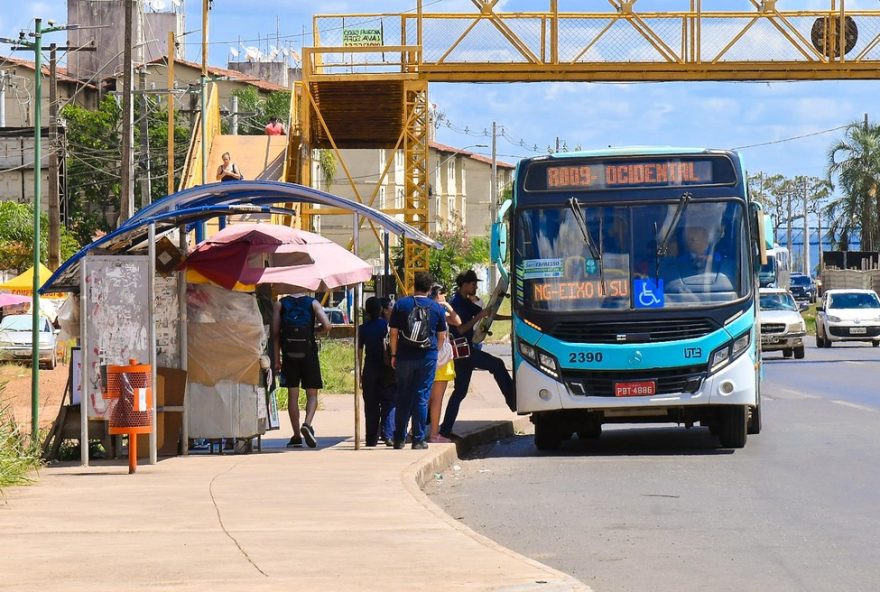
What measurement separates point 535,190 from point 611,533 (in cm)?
671

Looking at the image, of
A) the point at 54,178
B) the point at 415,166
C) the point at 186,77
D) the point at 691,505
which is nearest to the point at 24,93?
the point at 186,77

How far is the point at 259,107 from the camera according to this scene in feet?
291

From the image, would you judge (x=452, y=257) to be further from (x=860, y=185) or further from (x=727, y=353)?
(x=727, y=353)

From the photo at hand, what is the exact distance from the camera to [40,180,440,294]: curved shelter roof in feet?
48.0

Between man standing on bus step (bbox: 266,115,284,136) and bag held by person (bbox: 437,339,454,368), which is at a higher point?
man standing on bus step (bbox: 266,115,284,136)

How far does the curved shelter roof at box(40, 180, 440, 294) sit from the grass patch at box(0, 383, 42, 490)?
54.2 inches

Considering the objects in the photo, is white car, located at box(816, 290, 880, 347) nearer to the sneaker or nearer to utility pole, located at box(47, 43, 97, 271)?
utility pole, located at box(47, 43, 97, 271)

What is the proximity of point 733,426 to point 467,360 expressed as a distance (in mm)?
3133

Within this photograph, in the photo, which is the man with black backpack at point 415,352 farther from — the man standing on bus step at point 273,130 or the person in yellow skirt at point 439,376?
the man standing on bus step at point 273,130

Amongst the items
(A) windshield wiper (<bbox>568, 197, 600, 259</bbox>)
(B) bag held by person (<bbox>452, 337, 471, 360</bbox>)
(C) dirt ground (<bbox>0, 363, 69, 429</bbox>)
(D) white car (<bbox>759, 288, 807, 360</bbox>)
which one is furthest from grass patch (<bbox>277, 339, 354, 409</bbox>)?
(D) white car (<bbox>759, 288, 807, 360</bbox>)

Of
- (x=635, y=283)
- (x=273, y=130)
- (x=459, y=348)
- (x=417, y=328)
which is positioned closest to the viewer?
(x=417, y=328)

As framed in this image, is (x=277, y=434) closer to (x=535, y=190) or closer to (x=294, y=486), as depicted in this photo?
(x=535, y=190)

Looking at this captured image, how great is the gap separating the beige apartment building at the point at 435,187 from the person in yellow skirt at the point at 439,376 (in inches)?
A: 2855

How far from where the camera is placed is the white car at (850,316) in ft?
148
